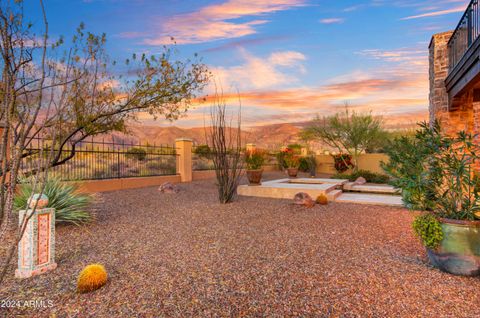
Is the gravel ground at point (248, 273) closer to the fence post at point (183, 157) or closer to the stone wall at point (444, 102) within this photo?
the stone wall at point (444, 102)

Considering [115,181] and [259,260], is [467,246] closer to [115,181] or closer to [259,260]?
[259,260]

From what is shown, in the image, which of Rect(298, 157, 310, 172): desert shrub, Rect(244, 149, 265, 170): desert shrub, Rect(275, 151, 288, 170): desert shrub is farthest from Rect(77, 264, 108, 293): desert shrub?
Rect(298, 157, 310, 172): desert shrub

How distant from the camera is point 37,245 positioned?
3.08 metres

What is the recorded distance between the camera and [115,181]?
10461mm

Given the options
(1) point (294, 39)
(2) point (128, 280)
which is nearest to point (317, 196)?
(1) point (294, 39)

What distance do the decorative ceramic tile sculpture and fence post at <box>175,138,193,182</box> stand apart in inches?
397

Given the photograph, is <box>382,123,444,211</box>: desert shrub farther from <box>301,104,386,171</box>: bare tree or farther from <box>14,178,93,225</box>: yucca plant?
<box>301,104,386,171</box>: bare tree

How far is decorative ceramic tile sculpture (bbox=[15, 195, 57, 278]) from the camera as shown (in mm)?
3023

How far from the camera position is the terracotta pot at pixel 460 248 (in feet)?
9.64

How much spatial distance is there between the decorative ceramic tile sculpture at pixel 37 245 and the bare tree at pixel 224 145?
4.52 meters

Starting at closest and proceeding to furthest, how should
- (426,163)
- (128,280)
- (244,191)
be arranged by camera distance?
(128,280), (426,163), (244,191)

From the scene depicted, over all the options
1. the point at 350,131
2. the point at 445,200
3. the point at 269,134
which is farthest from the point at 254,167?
the point at 350,131

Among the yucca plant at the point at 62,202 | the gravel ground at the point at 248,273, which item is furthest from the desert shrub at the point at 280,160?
the yucca plant at the point at 62,202

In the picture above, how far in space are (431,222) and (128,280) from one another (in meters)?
3.30
